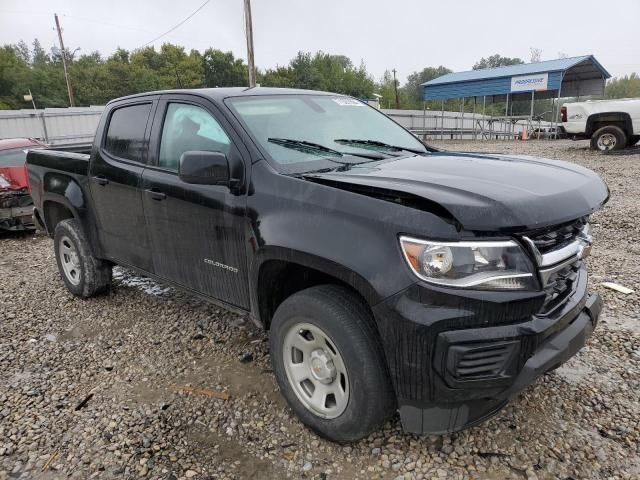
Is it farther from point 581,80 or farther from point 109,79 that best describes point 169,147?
point 109,79

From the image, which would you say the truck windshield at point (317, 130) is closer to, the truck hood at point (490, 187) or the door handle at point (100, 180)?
the truck hood at point (490, 187)

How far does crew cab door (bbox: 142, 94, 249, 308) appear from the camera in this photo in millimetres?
2971

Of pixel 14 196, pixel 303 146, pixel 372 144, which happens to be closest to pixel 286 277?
pixel 303 146

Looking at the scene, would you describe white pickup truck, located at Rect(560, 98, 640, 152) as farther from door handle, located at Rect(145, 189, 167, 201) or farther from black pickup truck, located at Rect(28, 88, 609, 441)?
door handle, located at Rect(145, 189, 167, 201)

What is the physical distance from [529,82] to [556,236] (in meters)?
24.7

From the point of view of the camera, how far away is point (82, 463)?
8.48 ft

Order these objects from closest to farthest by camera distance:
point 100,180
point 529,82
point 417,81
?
1. point 100,180
2. point 529,82
3. point 417,81

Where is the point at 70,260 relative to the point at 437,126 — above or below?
above

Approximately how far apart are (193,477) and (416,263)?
1.55 meters

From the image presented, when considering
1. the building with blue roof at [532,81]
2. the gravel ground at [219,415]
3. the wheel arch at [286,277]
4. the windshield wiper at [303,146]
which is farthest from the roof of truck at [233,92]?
the building with blue roof at [532,81]

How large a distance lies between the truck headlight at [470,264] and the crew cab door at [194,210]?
4.00ft

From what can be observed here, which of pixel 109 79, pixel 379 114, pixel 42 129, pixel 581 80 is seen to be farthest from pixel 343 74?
pixel 379 114

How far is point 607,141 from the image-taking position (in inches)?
584

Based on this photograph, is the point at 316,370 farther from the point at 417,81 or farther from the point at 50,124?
the point at 417,81
